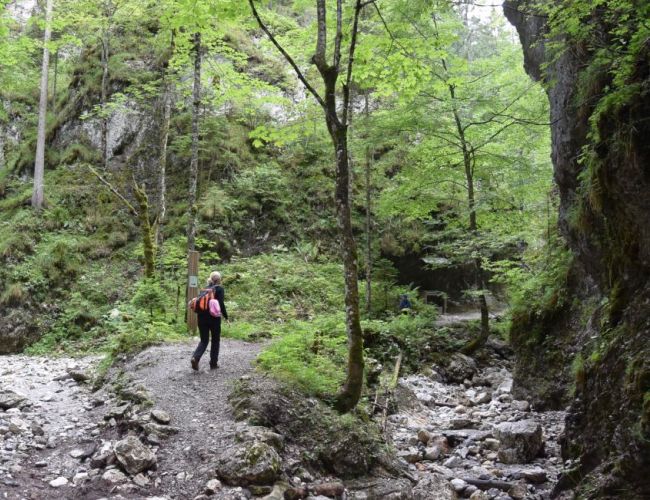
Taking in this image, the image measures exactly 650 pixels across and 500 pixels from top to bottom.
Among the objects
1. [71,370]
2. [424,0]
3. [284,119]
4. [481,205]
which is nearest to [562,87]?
[424,0]

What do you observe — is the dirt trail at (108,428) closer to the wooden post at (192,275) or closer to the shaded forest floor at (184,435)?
the shaded forest floor at (184,435)

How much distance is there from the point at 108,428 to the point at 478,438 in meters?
5.79

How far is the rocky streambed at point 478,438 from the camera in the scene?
21.3 feet

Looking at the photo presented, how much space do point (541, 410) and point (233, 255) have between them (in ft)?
42.6

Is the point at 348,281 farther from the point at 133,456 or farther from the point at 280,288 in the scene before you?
the point at 280,288

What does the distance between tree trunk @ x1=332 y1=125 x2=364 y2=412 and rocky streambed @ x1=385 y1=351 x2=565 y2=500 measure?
133 centimetres

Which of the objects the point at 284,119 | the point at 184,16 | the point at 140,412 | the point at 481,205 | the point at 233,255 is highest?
the point at 284,119

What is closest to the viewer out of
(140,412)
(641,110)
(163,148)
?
(641,110)

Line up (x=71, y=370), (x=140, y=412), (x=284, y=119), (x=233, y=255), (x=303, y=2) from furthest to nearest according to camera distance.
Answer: (x=284, y=119) → (x=233, y=255) → (x=71, y=370) → (x=303, y=2) → (x=140, y=412)

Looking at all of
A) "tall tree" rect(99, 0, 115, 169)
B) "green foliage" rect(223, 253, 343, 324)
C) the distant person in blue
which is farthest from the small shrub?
the distant person in blue

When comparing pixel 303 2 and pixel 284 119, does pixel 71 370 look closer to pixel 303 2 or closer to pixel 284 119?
pixel 303 2

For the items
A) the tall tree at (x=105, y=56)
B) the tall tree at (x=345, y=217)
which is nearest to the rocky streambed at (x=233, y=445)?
the tall tree at (x=345, y=217)

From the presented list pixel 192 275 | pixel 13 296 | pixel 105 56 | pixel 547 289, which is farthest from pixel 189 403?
pixel 105 56

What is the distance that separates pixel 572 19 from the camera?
568 cm
